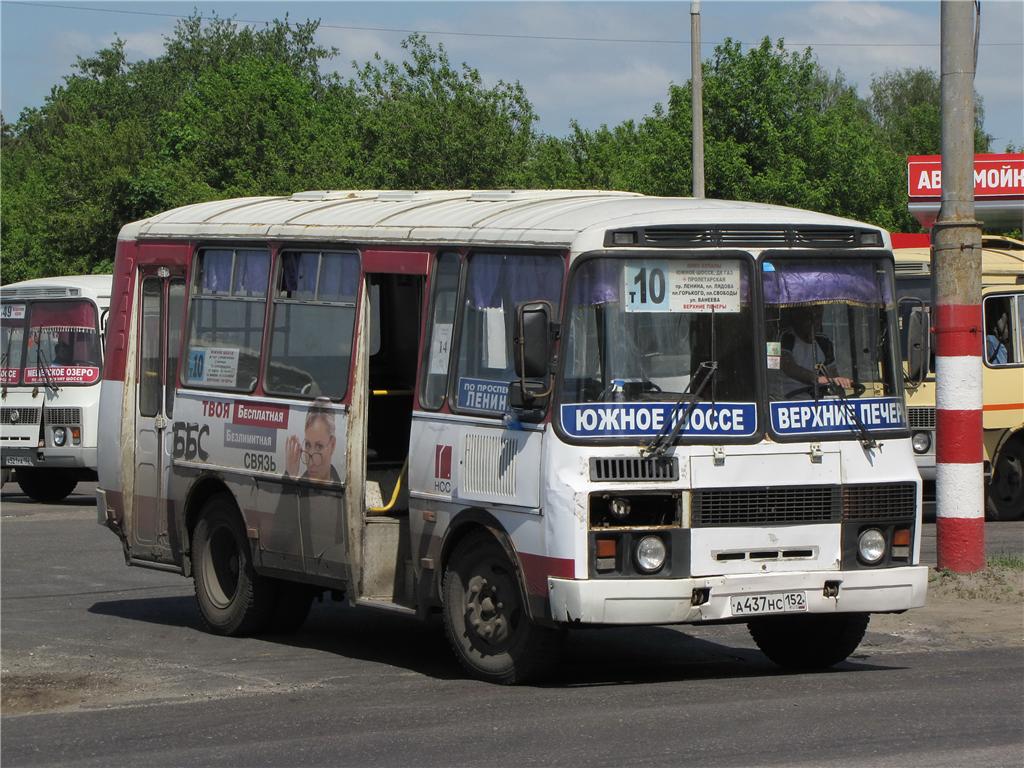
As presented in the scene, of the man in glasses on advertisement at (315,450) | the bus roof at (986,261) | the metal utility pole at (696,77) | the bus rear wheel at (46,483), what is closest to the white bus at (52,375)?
the bus rear wheel at (46,483)

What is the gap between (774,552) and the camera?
9.73m

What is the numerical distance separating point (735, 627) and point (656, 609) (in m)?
3.62

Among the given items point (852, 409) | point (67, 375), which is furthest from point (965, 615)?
point (67, 375)

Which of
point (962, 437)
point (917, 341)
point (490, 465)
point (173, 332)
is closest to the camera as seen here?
point (490, 465)

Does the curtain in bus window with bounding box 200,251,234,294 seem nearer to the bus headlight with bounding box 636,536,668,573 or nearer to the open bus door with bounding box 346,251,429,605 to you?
the open bus door with bounding box 346,251,429,605

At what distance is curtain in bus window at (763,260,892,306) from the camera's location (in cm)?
995

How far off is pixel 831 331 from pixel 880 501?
38.1 inches

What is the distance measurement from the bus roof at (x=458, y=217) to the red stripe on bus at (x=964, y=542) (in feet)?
Result: 13.7

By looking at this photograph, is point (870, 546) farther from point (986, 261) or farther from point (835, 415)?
point (986, 261)

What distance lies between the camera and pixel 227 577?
41.8 ft

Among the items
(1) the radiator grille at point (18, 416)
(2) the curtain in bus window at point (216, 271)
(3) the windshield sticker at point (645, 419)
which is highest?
(2) the curtain in bus window at point (216, 271)

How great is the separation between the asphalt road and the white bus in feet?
36.1

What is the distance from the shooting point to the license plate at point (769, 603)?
31.4 ft

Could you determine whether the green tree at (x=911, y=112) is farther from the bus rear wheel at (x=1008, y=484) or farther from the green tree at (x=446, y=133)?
the bus rear wheel at (x=1008, y=484)
